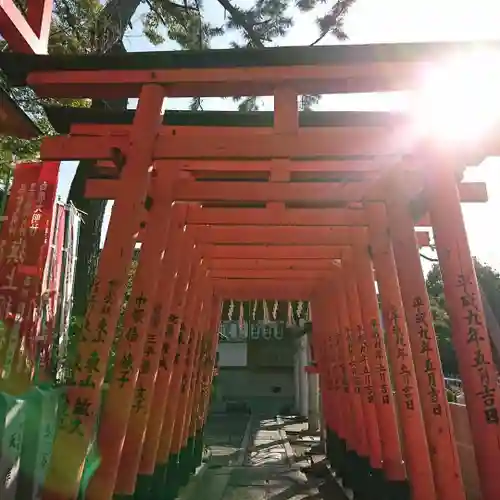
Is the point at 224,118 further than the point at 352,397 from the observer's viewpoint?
No

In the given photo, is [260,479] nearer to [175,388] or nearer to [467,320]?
[175,388]

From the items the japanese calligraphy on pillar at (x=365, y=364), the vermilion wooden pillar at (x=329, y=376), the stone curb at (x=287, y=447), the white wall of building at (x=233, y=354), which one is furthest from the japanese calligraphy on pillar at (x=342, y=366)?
the white wall of building at (x=233, y=354)

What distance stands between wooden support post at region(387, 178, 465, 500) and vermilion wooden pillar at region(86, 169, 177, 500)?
80.1 inches

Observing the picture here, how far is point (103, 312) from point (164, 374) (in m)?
2.71

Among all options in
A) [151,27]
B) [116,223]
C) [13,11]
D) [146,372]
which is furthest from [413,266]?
[151,27]

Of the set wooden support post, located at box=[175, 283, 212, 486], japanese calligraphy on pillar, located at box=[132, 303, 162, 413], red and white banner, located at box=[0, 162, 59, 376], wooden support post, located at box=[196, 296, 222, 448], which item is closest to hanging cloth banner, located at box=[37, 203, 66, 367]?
red and white banner, located at box=[0, 162, 59, 376]

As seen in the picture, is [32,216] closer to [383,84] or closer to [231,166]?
[231,166]

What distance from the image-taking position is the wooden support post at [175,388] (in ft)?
22.0

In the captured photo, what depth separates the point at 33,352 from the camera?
540 cm

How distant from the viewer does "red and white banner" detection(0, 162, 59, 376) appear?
17.0ft

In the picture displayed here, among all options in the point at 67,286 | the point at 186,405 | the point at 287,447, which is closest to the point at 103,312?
the point at 67,286

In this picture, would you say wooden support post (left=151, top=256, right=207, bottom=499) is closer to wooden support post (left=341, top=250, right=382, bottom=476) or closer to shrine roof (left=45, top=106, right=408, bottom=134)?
wooden support post (left=341, top=250, right=382, bottom=476)

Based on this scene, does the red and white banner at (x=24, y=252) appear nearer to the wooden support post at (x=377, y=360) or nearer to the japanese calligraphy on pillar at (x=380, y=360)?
the wooden support post at (x=377, y=360)

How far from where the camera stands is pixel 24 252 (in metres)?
5.38
